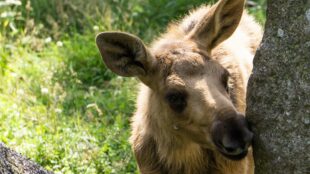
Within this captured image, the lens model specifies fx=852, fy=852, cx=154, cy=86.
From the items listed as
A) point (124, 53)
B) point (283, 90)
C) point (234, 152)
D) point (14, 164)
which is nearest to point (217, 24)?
point (124, 53)

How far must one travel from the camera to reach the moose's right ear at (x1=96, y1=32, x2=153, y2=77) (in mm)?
7309

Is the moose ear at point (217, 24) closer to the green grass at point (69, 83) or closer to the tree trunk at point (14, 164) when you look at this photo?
the tree trunk at point (14, 164)

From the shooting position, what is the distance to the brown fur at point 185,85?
6.97 m

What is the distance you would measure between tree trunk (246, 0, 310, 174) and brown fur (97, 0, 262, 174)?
1.21 ft

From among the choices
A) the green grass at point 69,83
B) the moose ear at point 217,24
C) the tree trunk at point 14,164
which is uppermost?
the moose ear at point 217,24

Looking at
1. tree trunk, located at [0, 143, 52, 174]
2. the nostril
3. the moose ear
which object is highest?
the moose ear

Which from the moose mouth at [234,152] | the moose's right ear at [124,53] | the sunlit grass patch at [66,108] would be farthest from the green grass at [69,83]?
the moose mouth at [234,152]

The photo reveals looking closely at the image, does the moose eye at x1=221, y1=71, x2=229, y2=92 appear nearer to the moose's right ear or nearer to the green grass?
the moose's right ear

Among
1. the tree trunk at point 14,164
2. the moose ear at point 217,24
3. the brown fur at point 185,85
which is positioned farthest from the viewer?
the moose ear at point 217,24

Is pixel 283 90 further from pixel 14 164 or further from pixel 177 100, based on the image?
pixel 14 164

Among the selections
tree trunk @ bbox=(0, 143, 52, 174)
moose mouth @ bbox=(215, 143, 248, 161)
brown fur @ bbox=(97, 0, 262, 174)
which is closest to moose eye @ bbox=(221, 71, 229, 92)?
brown fur @ bbox=(97, 0, 262, 174)

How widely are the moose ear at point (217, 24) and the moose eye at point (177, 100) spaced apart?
72cm

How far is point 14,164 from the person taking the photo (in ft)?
22.2

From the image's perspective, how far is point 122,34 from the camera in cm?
729
